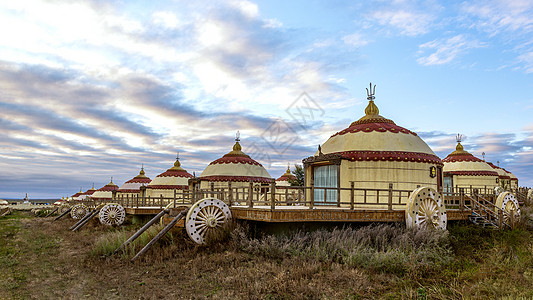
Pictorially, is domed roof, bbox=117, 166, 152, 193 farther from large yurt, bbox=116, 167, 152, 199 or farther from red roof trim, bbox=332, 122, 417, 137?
red roof trim, bbox=332, 122, 417, 137

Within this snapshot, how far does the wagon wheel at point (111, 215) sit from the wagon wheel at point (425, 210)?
16.6 m

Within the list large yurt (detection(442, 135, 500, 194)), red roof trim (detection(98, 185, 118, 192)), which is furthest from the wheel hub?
red roof trim (detection(98, 185, 118, 192))

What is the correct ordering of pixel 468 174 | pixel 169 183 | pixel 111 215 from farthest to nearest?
1. pixel 169 183
2. pixel 468 174
3. pixel 111 215

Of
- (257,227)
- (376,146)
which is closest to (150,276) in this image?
(257,227)

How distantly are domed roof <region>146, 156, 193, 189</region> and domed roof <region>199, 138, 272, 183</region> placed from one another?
311 inches

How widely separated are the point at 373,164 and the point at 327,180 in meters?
2.17

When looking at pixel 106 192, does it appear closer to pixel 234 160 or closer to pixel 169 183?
pixel 169 183

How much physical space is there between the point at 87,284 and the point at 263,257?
4296 mm

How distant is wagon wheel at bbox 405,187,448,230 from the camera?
38.7 feet

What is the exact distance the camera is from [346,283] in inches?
304

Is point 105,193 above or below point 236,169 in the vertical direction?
below

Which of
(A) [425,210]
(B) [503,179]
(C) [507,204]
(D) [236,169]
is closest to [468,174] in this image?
(B) [503,179]

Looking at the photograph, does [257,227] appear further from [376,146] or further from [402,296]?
[376,146]

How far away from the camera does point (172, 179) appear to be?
37.5 meters
